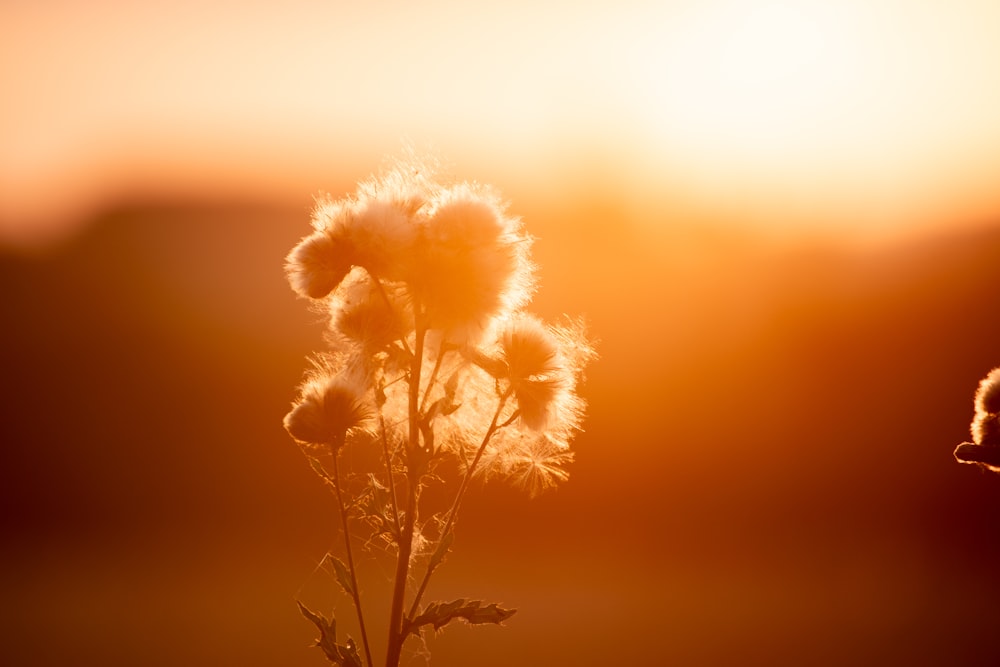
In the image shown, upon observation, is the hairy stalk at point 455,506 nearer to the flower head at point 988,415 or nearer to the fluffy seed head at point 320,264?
the fluffy seed head at point 320,264

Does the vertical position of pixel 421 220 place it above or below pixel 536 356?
above

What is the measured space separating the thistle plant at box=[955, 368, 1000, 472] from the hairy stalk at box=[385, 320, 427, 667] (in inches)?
82.1

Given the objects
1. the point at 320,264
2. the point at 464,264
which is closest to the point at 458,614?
the point at 464,264

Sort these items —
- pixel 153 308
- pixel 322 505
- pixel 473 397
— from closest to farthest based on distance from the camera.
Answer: pixel 473 397 → pixel 322 505 → pixel 153 308

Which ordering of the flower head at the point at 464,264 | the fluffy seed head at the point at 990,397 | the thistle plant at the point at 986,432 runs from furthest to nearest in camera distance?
the flower head at the point at 464,264
the fluffy seed head at the point at 990,397
the thistle plant at the point at 986,432

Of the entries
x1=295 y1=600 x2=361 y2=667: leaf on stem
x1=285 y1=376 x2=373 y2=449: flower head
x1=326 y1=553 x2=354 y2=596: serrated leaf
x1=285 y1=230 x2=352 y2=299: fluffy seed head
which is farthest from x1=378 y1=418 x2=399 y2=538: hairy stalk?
x1=285 y1=230 x2=352 y2=299: fluffy seed head

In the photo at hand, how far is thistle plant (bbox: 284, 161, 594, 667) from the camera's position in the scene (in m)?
4.33

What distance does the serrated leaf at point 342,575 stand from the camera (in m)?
4.26

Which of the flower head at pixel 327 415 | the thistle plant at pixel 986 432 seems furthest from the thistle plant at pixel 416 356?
the thistle plant at pixel 986 432

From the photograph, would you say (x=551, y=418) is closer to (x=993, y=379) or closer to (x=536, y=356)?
(x=536, y=356)

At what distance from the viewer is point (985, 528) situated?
1394 centimetres

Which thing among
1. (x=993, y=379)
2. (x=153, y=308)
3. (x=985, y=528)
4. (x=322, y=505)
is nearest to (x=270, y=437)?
(x=322, y=505)

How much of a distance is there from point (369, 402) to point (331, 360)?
1.82ft

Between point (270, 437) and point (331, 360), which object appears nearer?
point (331, 360)
